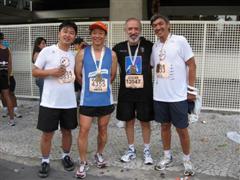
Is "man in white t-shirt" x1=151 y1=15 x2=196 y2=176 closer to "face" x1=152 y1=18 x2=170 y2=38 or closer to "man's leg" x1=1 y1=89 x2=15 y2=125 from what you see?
"face" x1=152 y1=18 x2=170 y2=38

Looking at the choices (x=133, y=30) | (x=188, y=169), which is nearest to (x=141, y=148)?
(x=188, y=169)

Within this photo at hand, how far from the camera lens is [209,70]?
25.7 feet

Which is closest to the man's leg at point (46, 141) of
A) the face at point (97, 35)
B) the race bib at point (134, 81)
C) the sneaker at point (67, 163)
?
the sneaker at point (67, 163)

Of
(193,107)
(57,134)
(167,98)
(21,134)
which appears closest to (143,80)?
(167,98)

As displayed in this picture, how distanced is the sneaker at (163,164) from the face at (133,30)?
5.21 feet

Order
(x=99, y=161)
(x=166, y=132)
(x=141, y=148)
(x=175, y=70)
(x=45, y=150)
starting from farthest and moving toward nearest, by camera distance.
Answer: (x=141, y=148) < (x=99, y=161) < (x=166, y=132) < (x=45, y=150) < (x=175, y=70)

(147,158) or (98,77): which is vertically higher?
(98,77)

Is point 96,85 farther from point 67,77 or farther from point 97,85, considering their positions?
point 67,77

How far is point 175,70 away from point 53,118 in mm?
1554

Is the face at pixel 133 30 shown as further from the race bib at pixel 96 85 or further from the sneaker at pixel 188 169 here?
the sneaker at pixel 188 169

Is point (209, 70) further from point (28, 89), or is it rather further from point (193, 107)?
point (28, 89)

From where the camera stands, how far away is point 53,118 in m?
4.23

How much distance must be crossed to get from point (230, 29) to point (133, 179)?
4509 millimetres

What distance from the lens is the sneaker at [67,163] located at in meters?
4.58
